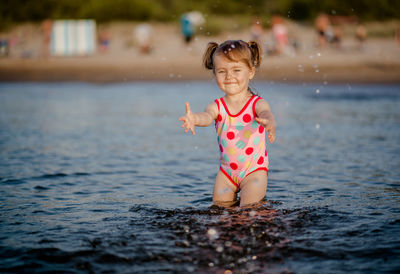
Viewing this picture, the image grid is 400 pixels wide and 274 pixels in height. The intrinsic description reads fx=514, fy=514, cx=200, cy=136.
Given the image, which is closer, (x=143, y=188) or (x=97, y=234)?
(x=97, y=234)

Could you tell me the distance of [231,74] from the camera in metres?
4.39

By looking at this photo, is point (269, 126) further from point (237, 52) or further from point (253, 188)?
point (237, 52)

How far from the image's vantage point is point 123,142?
26.7 ft

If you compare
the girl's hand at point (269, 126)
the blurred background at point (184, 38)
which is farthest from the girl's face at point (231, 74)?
the blurred background at point (184, 38)

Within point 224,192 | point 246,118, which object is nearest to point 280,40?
point 246,118

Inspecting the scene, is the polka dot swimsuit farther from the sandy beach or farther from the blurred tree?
the blurred tree

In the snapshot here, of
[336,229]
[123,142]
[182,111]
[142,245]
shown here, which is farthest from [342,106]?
[142,245]

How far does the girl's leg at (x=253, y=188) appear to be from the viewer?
4320mm

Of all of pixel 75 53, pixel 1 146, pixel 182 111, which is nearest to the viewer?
pixel 1 146

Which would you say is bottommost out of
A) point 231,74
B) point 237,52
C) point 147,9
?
point 231,74

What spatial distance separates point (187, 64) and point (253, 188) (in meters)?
15.8

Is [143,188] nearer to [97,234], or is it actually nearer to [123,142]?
[97,234]

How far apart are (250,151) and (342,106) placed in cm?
814

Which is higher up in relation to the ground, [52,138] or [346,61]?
[346,61]
